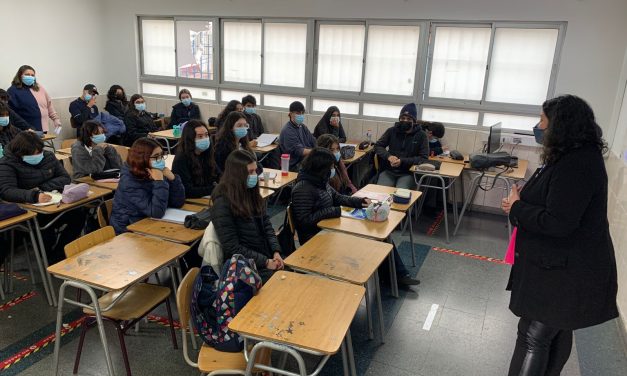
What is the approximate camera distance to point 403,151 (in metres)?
5.54

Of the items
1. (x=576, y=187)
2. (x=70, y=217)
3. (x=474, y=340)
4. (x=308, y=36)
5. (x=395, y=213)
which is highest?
(x=308, y=36)

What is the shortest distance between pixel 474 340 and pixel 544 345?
Answer: 1.06 meters

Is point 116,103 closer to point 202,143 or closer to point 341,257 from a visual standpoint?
point 202,143

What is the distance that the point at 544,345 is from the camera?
212 cm

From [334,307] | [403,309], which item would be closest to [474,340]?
[403,309]

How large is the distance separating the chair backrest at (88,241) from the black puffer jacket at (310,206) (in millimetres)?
1257

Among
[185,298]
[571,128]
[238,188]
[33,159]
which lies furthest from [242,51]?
[571,128]

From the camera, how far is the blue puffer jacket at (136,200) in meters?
3.12

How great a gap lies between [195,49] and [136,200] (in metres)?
5.41

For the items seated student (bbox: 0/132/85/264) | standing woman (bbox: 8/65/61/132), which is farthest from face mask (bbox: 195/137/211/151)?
standing woman (bbox: 8/65/61/132)

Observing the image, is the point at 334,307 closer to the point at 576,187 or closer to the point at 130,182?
the point at 576,187

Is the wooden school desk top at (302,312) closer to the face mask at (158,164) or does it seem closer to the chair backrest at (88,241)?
the chair backrest at (88,241)

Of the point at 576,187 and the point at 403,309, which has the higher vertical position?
the point at 576,187

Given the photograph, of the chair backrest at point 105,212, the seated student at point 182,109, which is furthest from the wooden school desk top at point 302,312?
the seated student at point 182,109
